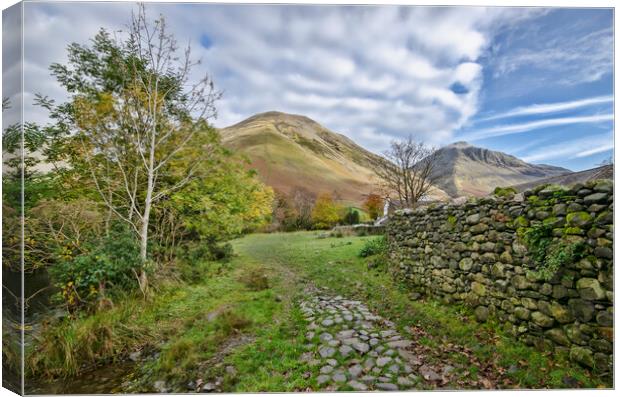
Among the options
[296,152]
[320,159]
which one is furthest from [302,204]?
[296,152]

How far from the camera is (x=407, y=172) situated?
11.9 m

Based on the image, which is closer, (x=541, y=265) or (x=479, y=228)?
(x=541, y=265)

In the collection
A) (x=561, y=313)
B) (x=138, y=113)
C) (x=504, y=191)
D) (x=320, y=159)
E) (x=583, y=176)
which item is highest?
(x=138, y=113)

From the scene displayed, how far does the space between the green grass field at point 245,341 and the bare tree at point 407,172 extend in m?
4.79

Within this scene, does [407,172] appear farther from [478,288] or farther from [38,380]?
[38,380]

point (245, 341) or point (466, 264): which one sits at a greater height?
point (466, 264)

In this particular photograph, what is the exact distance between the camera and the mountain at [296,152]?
501 cm

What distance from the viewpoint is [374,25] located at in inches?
164

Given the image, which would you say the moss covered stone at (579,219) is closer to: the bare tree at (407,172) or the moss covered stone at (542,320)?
the moss covered stone at (542,320)

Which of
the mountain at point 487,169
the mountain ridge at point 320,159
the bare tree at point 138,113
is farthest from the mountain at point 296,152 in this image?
the mountain at point 487,169

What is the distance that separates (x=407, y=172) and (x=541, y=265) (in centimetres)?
887

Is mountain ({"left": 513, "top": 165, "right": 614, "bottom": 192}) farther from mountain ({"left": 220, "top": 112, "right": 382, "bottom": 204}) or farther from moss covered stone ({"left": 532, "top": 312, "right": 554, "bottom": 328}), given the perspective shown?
mountain ({"left": 220, "top": 112, "right": 382, "bottom": 204})

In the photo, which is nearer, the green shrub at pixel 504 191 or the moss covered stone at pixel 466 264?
the green shrub at pixel 504 191

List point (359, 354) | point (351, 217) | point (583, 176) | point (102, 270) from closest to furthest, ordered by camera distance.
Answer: point (359, 354)
point (583, 176)
point (102, 270)
point (351, 217)
